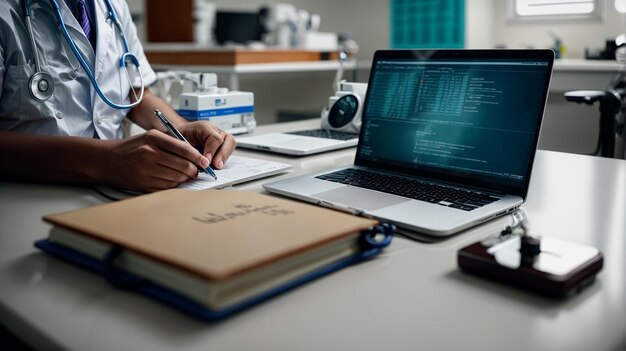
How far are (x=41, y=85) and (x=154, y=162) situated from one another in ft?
1.21

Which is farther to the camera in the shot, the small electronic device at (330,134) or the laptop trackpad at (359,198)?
the small electronic device at (330,134)

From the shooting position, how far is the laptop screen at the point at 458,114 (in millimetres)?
849

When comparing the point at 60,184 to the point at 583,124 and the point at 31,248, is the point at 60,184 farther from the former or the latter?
the point at 583,124

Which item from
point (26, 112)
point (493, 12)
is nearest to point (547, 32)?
point (493, 12)

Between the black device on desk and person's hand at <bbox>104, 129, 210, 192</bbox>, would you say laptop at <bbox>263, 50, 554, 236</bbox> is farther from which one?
the black device on desk

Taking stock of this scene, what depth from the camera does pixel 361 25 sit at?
199 inches

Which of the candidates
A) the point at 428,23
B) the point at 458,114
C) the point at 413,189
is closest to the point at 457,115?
the point at 458,114

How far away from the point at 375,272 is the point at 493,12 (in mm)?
3888

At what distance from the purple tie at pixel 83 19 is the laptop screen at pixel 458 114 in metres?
0.61

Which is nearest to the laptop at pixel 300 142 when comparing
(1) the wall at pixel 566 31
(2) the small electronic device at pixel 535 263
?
(2) the small electronic device at pixel 535 263

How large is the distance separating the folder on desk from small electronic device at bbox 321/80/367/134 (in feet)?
2.48

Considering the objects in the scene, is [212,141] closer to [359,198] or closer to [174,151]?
[174,151]

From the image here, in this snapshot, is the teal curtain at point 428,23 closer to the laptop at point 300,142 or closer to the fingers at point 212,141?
the laptop at point 300,142

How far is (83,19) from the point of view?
1.22 meters
